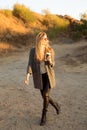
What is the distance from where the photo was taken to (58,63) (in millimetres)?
17938

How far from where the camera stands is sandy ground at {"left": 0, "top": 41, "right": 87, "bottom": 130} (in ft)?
25.6

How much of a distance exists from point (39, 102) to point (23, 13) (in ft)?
66.9

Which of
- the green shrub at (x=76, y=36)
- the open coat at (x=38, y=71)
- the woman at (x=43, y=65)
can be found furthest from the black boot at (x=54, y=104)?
the green shrub at (x=76, y=36)

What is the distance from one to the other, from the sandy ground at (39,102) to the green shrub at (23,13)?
1337cm

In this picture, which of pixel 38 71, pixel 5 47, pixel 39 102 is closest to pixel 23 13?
pixel 5 47

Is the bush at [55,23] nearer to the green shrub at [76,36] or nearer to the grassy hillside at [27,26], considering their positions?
the grassy hillside at [27,26]

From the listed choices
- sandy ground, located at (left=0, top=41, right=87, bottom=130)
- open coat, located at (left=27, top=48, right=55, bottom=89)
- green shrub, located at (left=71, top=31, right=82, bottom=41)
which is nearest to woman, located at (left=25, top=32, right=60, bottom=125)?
open coat, located at (left=27, top=48, right=55, bottom=89)

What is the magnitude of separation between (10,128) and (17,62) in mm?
11697

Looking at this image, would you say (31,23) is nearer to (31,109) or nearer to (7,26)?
(7,26)

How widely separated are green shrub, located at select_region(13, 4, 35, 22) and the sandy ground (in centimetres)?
1337

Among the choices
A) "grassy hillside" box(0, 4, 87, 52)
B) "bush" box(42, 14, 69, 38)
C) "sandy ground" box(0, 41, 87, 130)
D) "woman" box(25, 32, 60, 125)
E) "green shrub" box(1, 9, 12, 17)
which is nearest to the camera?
"woman" box(25, 32, 60, 125)

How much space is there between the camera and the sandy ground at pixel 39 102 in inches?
308

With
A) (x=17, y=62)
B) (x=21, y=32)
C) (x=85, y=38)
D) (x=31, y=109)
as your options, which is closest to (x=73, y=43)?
(x=85, y=38)

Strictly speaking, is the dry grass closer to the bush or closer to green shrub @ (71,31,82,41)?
green shrub @ (71,31,82,41)
